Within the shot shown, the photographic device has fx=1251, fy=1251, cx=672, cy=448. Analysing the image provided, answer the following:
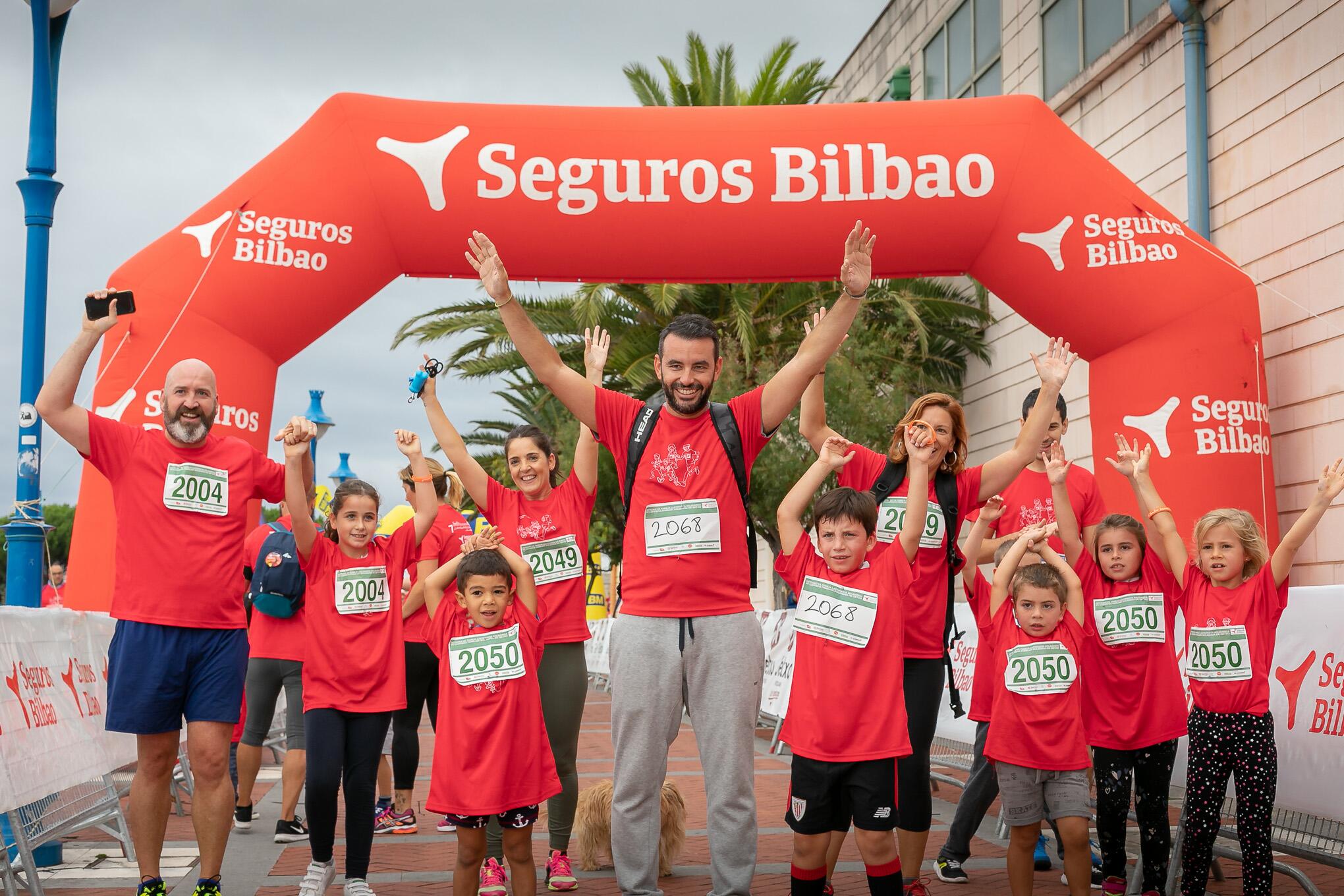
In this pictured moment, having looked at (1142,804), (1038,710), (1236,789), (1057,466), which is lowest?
(1142,804)

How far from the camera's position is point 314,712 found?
5070 millimetres

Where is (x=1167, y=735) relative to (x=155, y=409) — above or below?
below

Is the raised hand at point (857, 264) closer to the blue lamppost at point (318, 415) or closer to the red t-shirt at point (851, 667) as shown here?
the red t-shirt at point (851, 667)

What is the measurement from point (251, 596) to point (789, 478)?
37.4 ft

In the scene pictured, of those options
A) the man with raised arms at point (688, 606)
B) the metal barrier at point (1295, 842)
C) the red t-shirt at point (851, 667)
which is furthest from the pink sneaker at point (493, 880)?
the metal barrier at point (1295, 842)

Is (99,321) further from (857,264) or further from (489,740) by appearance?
(857,264)

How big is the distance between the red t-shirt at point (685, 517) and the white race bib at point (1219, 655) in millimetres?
1827

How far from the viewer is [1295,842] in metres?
5.62

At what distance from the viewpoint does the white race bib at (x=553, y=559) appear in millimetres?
→ 5480

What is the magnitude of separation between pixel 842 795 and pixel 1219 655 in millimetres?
1641

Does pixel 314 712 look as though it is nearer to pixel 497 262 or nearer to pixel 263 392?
pixel 497 262

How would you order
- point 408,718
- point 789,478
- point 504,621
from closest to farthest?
point 504,621, point 408,718, point 789,478

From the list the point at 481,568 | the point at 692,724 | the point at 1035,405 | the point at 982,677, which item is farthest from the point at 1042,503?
the point at 481,568

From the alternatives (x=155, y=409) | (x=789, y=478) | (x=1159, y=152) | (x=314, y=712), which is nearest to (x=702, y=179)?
(x=155, y=409)
